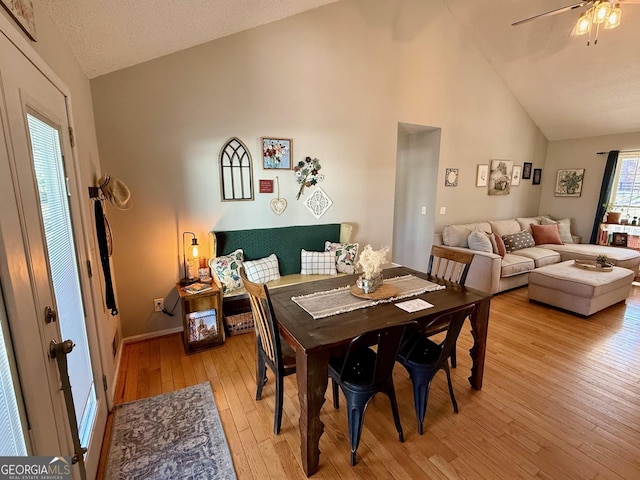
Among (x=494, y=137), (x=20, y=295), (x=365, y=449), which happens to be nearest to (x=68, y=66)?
(x=20, y=295)

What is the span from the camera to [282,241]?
11.3ft

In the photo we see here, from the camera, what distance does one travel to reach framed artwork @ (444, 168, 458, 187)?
4660mm

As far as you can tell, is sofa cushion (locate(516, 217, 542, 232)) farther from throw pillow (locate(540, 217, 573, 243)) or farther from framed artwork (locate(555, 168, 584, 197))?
framed artwork (locate(555, 168, 584, 197))

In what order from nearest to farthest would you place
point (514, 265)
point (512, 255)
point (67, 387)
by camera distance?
point (67, 387) < point (514, 265) < point (512, 255)

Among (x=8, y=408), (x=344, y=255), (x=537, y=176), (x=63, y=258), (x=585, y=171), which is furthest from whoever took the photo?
(x=537, y=176)

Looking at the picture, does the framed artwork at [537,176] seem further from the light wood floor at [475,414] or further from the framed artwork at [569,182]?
the light wood floor at [475,414]

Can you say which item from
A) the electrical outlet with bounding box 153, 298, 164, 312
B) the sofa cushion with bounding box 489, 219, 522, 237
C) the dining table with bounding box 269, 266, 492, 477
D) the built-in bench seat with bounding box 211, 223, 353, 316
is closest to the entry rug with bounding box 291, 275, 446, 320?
the dining table with bounding box 269, 266, 492, 477

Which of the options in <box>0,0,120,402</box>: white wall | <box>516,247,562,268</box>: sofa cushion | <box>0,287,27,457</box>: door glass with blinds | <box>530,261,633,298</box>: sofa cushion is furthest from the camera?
<box>516,247,562,268</box>: sofa cushion

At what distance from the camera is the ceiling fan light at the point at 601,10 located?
8.38 ft

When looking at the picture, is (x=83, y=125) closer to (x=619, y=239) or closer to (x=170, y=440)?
(x=170, y=440)

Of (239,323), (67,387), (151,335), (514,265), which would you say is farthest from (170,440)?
(514,265)

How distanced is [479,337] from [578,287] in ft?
7.06

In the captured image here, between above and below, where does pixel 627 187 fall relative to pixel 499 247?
above

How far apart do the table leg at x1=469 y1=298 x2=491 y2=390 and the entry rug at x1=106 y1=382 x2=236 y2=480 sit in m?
1.74
